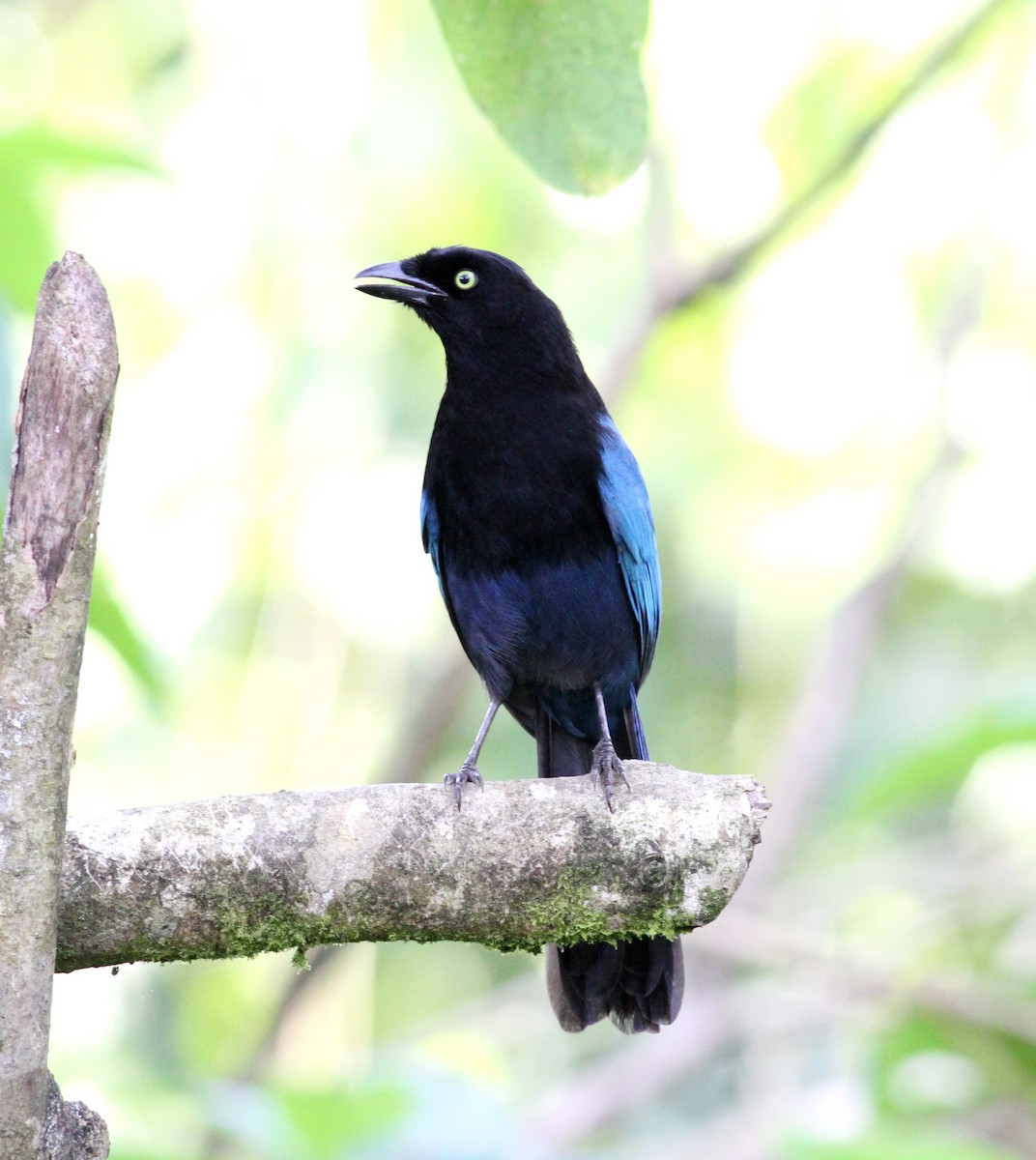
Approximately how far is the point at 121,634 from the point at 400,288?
187 centimetres

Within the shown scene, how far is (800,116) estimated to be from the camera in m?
5.65

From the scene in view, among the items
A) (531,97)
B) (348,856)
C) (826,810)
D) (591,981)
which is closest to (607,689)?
(591,981)

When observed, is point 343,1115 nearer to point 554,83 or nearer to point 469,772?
point 469,772

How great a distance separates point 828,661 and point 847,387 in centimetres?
170

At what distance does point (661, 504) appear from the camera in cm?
848

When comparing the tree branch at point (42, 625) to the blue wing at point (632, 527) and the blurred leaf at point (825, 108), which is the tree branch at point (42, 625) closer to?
A: the blue wing at point (632, 527)

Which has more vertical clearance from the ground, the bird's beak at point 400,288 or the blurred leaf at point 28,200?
the bird's beak at point 400,288

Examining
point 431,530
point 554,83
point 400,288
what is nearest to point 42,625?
point 554,83

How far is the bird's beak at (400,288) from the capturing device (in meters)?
→ 4.16

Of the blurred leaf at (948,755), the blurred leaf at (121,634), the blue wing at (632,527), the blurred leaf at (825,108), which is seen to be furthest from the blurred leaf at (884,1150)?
the blurred leaf at (825,108)

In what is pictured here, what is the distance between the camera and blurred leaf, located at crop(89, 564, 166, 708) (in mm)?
2619

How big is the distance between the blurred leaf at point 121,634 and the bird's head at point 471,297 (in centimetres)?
168

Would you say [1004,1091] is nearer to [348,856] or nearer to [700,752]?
[700,752]

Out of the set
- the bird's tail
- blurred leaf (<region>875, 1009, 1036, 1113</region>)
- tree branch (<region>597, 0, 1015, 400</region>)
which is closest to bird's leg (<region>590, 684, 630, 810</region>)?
the bird's tail
